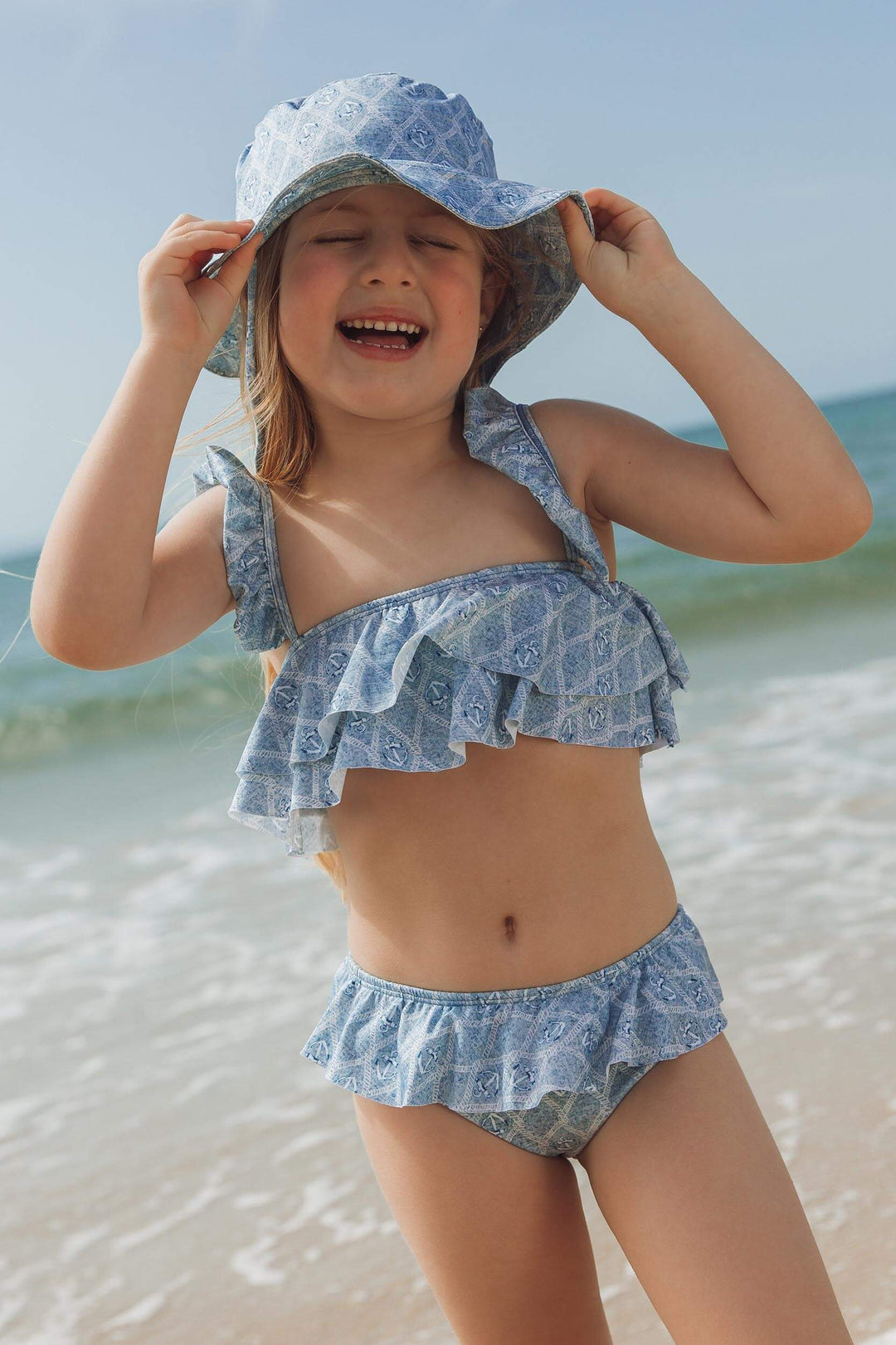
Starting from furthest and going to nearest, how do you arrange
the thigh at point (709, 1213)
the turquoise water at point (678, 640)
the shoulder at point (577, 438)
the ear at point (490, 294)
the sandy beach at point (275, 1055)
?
the turquoise water at point (678, 640) → the sandy beach at point (275, 1055) → the ear at point (490, 294) → the shoulder at point (577, 438) → the thigh at point (709, 1213)

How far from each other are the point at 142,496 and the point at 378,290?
0.40m

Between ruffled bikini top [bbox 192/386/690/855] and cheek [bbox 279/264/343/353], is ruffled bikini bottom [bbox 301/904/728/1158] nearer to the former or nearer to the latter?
ruffled bikini top [bbox 192/386/690/855]

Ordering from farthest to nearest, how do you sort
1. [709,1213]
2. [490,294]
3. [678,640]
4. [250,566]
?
[678,640] → [490,294] → [250,566] → [709,1213]

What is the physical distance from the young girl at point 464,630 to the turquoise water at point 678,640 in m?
5.29

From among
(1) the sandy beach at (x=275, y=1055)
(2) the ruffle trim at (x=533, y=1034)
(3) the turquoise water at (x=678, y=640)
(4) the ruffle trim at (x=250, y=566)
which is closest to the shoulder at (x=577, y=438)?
(4) the ruffle trim at (x=250, y=566)

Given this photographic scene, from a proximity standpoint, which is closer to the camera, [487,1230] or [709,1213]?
[709,1213]

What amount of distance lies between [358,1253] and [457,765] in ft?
4.53

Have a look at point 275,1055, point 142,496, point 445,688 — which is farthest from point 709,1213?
point 275,1055

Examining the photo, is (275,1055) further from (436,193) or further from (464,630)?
(436,193)

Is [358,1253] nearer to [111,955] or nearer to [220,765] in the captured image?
[111,955]

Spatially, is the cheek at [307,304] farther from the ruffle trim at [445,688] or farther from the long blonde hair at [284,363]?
the ruffle trim at [445,688]

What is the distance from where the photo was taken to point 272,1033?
138 inches

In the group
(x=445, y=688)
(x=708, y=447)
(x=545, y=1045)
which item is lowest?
(x=545, y=1045)

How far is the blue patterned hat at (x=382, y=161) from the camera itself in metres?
1.65
